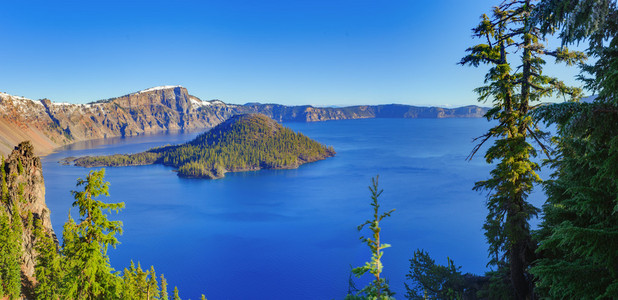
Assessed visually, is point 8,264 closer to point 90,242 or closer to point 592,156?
point 90,242

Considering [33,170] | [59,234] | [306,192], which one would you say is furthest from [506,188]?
[306,192]

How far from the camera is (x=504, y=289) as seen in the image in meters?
18.2

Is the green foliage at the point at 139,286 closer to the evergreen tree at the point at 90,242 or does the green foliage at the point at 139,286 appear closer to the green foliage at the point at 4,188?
the green foliage at the point at 4,188

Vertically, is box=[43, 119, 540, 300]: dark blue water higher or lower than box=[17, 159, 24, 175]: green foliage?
lower

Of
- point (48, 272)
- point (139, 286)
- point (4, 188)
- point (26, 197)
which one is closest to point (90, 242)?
point (48, 272)

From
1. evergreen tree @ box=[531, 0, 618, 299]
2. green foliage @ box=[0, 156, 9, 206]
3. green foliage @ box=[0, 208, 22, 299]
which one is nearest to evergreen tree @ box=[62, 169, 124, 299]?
evergreen tree @ box=[531, 0, 618, 299]

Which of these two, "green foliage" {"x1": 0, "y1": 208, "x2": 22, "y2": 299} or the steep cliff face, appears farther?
the steep cliff face

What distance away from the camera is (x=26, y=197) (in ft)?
160

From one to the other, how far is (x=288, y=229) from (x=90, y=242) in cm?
9467

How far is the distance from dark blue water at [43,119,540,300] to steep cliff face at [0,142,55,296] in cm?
3486

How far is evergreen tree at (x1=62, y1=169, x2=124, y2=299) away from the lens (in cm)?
1747

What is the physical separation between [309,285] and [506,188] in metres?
66.7

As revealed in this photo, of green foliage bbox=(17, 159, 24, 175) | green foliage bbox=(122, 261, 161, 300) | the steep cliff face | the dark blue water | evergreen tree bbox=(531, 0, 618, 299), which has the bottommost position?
the dark blue water

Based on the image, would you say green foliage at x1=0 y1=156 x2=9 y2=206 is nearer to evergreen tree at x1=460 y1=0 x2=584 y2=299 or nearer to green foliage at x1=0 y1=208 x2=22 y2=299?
green foliage at x1=0 y1=208 x2=22 y2=299
